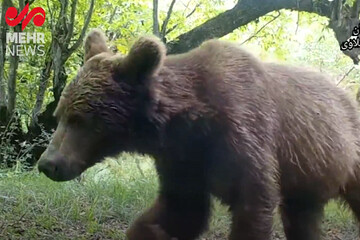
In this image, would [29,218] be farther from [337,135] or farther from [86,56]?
[337,135]

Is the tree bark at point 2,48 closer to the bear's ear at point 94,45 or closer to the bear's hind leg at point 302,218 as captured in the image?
the bear's ear at point 94,45

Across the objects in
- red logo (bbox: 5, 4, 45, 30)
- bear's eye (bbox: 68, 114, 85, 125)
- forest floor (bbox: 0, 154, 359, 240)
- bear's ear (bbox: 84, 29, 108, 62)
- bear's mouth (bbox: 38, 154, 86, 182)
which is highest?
bear's ear (bbox: 84, 29, 108, 62)

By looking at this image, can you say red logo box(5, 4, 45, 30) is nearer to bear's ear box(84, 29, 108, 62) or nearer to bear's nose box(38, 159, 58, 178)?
bear's ear box(84, 29, 108, 62)

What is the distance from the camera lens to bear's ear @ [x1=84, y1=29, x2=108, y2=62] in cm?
334

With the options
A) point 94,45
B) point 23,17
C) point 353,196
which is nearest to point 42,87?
point 23,17

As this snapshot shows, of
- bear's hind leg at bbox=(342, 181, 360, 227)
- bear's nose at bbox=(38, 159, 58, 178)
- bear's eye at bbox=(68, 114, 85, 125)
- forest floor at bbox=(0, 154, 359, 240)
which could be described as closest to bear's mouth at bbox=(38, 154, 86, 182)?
bear's nose at bbox=(38, 159, 58, 178)

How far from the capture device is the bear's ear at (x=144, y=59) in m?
2.92

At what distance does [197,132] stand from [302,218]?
1192 millimetres

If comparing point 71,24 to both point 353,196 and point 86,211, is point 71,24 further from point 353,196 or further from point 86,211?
point 353,196

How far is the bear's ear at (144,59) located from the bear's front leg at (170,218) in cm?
75

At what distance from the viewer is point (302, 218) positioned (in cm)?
388

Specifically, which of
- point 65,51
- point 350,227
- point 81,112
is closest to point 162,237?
point 81,112

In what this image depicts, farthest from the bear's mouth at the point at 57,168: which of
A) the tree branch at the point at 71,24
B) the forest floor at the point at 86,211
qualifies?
the tree branch at the point at 71,24

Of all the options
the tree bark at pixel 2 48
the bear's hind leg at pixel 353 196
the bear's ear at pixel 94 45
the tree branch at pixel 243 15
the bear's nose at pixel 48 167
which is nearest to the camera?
the bear's nose at pixel 48 167
